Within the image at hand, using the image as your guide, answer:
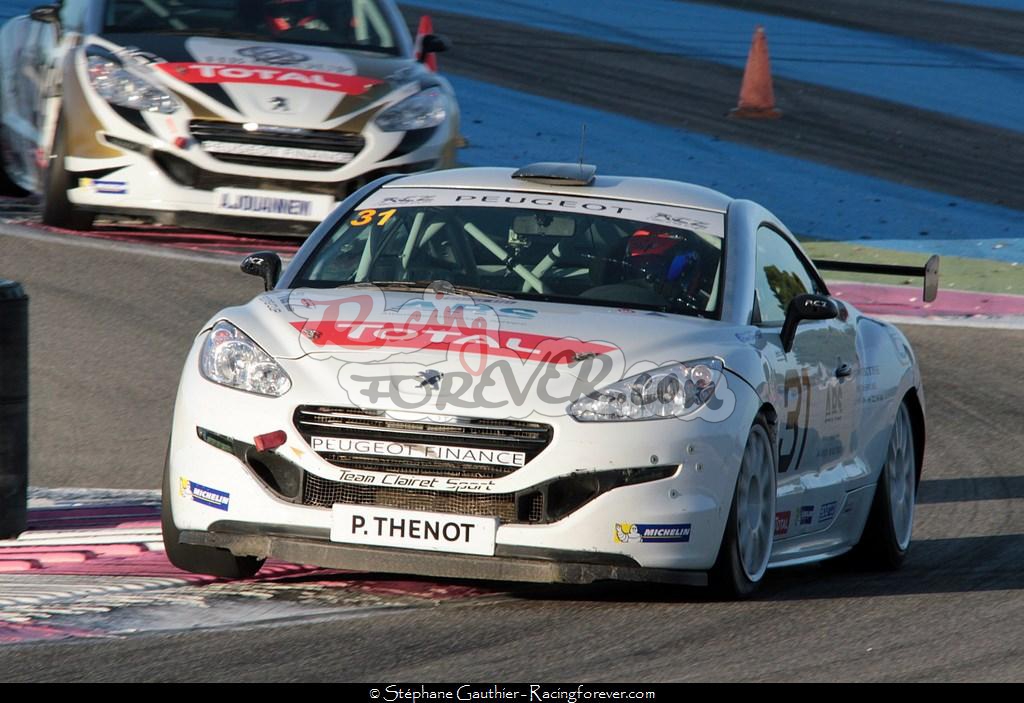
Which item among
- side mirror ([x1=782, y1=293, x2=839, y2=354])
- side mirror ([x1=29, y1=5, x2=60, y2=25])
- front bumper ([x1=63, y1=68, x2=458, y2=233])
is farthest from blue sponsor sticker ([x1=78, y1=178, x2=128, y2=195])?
side mirror ([x1=782, y1=293, x2=839, y2=354])

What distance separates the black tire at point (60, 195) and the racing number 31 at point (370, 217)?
218 inches

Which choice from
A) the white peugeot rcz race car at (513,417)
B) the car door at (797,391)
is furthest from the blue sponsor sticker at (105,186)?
the car door at (797,391)

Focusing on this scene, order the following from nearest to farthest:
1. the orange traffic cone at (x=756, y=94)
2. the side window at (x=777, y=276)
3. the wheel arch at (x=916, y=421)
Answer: the side window at (x=777, y=276) < the wheel arch at (x=916, y=421) < the orange traffic cone at (x=756, y=94)

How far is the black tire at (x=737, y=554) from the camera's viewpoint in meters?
6.38

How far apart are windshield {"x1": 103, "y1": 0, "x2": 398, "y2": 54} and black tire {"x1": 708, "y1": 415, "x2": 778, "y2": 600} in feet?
23.4

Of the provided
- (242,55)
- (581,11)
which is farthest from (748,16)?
(242,55)

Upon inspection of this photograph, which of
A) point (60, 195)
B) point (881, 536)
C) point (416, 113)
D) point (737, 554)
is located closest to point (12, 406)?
point (737, 554)

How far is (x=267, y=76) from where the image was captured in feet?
41.2

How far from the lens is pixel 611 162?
1719cm

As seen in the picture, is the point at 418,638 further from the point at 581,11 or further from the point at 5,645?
the point at 581,11

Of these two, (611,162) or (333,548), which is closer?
(333,548)

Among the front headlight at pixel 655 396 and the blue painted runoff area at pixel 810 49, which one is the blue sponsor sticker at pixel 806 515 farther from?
the blue painted runoff area at pixel 810 49

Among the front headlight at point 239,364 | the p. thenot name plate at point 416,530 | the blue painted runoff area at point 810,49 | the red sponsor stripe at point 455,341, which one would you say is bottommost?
the blue painted runoff area at point 810,49
